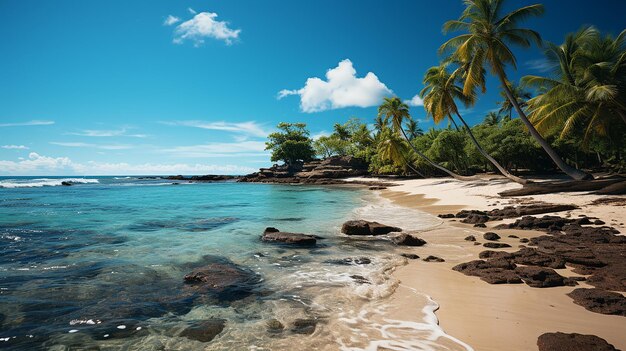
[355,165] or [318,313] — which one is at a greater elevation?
[355,165]

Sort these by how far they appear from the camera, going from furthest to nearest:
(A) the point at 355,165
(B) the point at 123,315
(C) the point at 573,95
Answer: (A) the point at 355,165, (C) the point at 573,95, (B) the point at 123,315

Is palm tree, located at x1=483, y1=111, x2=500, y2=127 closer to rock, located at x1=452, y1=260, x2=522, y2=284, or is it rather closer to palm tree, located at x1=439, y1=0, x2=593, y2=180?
palm tree, located at x1=439, y1=0, x2=593, y2=180

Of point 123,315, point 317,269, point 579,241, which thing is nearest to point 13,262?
point 123,315

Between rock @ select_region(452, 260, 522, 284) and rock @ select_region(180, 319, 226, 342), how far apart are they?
516cm

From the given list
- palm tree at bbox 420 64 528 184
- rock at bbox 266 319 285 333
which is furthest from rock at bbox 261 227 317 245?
palm tree at bbox 420 64 528 184

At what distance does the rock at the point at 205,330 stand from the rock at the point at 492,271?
5157 mm

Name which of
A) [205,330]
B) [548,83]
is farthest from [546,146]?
[205,330]

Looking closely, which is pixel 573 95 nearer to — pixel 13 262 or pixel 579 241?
pixel 579 241

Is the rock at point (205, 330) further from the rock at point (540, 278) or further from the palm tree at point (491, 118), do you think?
the palm tree at point (491, 118)

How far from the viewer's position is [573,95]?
59.2ft

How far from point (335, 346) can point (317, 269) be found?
363 cm

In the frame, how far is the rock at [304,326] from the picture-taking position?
14.6ft

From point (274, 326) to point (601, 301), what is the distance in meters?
5.19

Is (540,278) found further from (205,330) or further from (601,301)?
(205,330)
